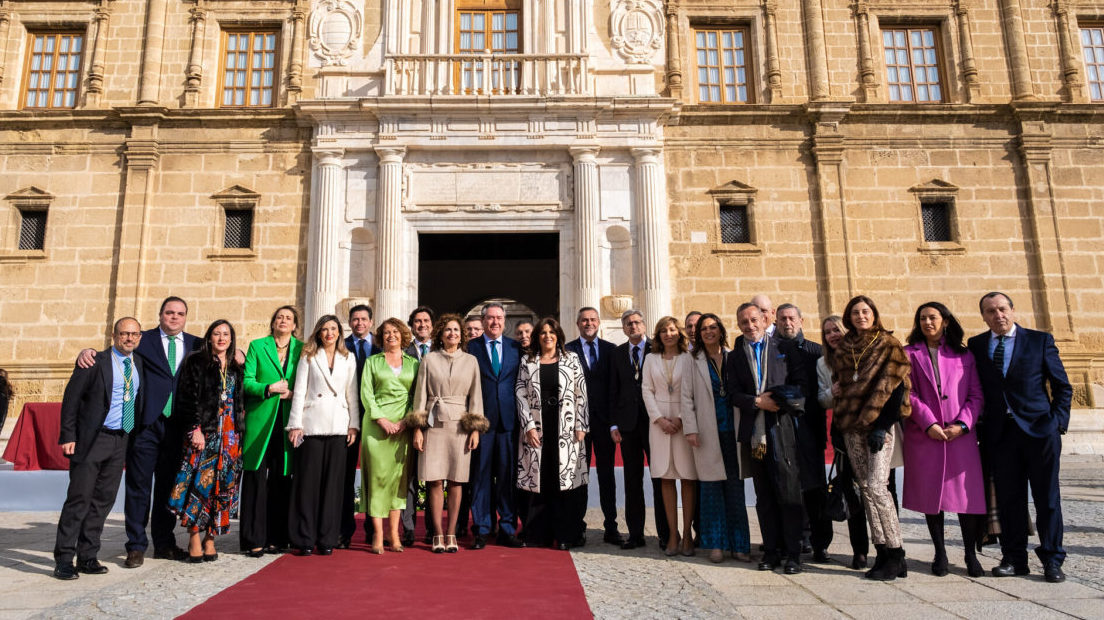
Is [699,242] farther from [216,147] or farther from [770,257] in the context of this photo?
[216,147]

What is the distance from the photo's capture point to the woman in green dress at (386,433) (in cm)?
512

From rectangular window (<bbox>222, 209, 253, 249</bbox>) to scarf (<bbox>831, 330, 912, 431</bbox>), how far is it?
1043 centimetres

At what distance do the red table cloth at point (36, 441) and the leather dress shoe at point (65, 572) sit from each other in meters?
4.96

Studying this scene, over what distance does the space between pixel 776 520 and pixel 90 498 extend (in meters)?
4.70

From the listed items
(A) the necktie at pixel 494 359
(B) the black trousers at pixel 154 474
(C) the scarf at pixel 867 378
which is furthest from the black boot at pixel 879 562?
(B) the black trousers at pixel 154 474

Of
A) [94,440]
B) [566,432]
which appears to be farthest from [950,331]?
[94,440]

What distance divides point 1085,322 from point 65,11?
19.7 meters

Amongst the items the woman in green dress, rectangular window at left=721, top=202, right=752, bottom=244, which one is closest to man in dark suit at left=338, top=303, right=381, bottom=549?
the woman in green dress

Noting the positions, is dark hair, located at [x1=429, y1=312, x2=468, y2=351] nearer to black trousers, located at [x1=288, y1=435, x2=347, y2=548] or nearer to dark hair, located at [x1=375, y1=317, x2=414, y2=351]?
dark hair, located at [x1=375, y1=317, x2=414, y2=351]

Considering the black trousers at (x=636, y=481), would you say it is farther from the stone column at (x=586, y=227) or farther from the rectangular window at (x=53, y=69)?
the rectangular window at (x=53, y=69)

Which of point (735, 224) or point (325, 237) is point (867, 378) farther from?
point (325, 237)

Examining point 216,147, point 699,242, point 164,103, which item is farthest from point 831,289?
point 164,103

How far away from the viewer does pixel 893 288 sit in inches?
469

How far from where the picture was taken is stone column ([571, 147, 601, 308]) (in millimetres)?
11047
